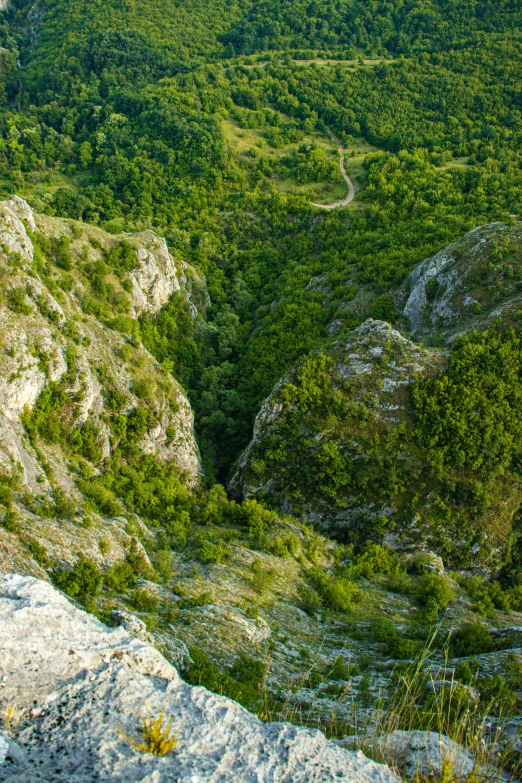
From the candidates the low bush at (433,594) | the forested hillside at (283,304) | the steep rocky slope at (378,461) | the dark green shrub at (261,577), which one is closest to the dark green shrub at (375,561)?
the forested hillside at (283,304)

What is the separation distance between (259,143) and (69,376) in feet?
342

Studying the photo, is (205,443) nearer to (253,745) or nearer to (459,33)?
(253,745)

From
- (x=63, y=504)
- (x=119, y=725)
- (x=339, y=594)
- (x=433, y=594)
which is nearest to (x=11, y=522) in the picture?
(x=63, y=504)

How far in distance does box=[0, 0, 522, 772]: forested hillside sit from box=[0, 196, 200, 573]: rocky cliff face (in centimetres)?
35

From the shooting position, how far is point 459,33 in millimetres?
145500

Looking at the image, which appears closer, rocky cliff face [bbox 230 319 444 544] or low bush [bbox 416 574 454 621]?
low bush [bbox 416 574 454 621]

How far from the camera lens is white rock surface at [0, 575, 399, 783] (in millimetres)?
11039

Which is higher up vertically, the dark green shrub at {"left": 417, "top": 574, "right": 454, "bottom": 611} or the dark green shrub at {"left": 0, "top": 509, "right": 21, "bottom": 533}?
the dark green shrub at {"left": 0, "top": 509, "right": 21, "bottom": 533}

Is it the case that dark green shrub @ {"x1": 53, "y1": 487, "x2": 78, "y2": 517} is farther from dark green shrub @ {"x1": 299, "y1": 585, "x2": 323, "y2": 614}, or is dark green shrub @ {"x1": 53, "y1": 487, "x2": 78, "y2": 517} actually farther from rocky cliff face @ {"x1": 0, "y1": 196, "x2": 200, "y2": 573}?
dark green shrub @ {"x1": 299, "y1": 585, "x2": 323, "y2": 614}

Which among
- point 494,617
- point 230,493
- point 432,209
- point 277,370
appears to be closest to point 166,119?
point 432,209

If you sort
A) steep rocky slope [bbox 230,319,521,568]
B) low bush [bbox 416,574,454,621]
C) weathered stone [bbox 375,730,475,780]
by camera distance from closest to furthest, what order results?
1. weathered stone [bbox 375,730,475,780]
2. low bush [bbox 416,574,454,621]
3. steep rocky slope [bbox 230,319,521,568]

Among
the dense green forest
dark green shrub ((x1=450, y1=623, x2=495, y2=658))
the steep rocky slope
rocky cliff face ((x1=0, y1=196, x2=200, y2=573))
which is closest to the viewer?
dark green shrub ((x1=450, y1=623, x2=495, y2=658))

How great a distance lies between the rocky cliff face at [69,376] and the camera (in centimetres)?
3172

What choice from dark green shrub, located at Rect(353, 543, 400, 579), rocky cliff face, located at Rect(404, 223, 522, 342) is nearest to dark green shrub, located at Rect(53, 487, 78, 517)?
dark green shrub, located at Rect(353, 543, 400, 579)
